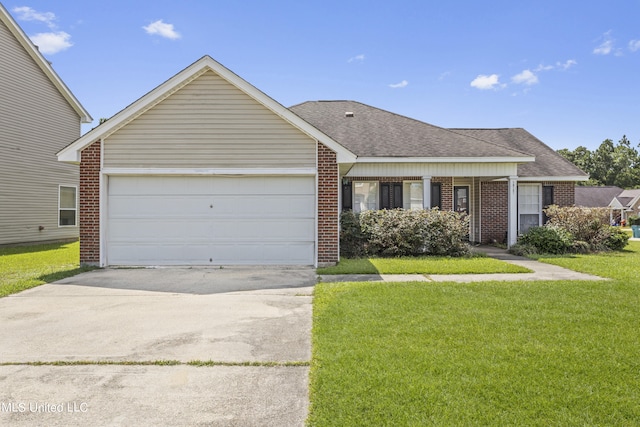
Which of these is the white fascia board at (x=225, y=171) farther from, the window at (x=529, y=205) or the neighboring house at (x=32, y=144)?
the window at (x=529, y=205)

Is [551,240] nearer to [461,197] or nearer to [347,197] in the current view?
[461,197]

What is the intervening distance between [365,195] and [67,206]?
1414 cm

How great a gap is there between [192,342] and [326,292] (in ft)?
9.30

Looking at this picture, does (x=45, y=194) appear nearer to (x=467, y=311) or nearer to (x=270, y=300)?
(x=270, y=300)

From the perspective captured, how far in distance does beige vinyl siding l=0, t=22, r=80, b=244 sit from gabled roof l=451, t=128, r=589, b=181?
1871cm

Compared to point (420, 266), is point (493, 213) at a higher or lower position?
higher

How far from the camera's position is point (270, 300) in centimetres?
656

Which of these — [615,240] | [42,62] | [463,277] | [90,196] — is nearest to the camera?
[463,277]

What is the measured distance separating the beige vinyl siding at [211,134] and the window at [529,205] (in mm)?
9993

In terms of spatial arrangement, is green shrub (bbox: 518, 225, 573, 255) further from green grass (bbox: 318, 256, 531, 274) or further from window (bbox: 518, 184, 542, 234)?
green grass (bbox: 318, 256, 531, 274)

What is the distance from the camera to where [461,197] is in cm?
1602

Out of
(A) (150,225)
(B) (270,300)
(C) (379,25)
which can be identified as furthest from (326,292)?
(C) (379,25)

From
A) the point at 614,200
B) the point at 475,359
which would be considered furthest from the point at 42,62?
the point at 614,200

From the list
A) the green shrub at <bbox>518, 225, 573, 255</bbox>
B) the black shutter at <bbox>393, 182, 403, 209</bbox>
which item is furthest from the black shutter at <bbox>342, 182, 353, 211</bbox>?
the green shrub at <bbox>518, 225, 573, 255</bbox>
